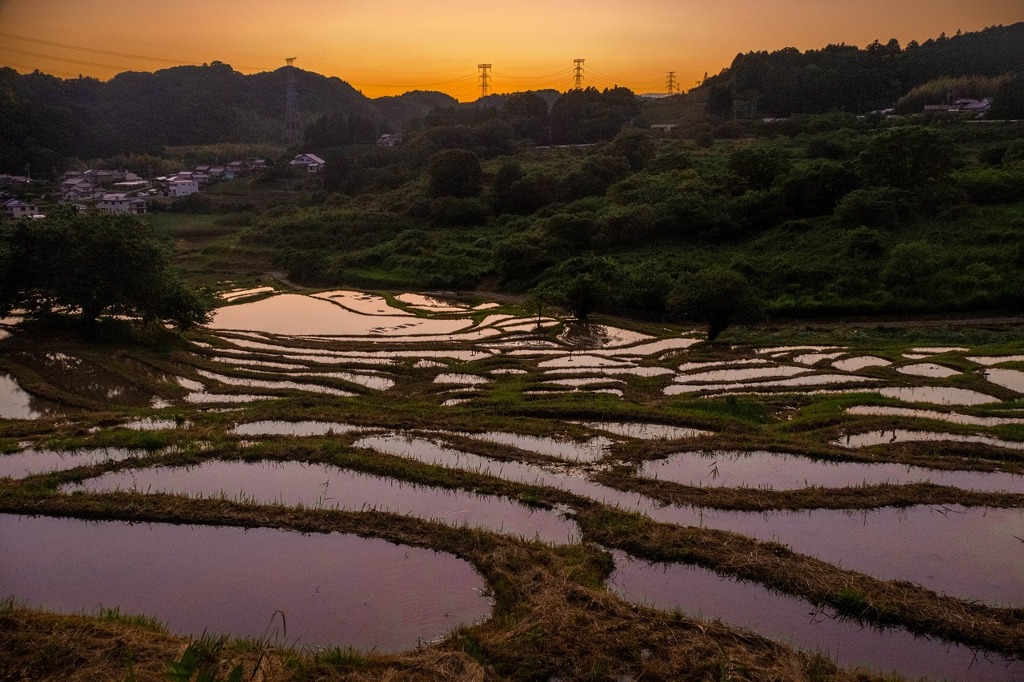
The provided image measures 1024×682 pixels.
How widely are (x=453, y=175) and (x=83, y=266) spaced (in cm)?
3129

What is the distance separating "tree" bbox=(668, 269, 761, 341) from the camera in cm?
2417

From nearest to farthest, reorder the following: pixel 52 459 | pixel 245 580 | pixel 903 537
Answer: pixel 245 580
pixel 903 537
pixel 52 459

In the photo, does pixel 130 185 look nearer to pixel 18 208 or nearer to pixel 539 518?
pixel 18 208

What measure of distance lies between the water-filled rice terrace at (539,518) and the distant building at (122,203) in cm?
4135

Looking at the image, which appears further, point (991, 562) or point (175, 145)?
point (175, 145)

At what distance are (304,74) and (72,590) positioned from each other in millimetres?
154309

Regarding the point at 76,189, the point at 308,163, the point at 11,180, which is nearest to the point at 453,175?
the point at 308,163

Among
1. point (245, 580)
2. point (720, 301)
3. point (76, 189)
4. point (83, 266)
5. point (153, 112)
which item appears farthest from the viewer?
point (153, 112)

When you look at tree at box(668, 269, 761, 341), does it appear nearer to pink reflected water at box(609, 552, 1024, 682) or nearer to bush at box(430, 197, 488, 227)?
pink reflected water at box(609, 552, 1024, 682)

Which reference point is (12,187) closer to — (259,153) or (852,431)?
(259,153)

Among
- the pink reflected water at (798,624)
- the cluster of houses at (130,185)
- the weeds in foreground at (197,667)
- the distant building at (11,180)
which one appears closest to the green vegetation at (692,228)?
the cluster of houses at (130,185)

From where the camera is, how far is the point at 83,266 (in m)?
22.6

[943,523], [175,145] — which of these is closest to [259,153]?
[175,145]

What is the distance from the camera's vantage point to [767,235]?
3609 centimetres
